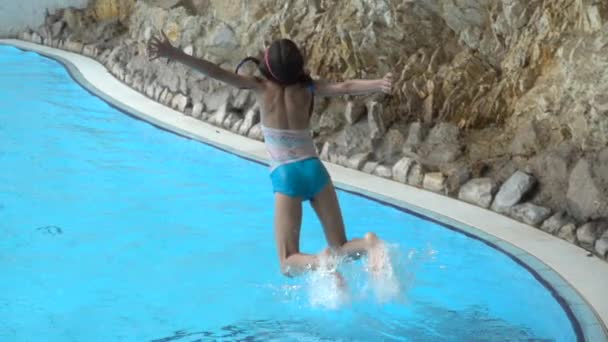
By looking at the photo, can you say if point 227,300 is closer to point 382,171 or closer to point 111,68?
point 382,171

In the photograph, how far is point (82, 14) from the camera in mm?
16953

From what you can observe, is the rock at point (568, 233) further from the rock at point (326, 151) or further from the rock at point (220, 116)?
the rock at point (220, 116)

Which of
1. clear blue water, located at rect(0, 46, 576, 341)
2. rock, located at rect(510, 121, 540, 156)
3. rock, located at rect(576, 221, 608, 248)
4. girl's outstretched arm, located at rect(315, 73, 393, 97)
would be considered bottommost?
clear blue water, located at rect(0, 46, 576, 341)

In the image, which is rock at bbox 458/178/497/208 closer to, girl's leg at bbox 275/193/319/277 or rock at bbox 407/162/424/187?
rock at bbox 407/162/424/187

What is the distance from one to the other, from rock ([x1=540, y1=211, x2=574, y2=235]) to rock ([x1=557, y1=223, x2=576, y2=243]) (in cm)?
5

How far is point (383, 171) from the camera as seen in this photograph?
8.82 m

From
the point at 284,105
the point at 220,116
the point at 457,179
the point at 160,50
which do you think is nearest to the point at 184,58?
the point at 160,50

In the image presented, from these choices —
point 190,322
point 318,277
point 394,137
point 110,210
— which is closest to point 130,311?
point 190,322

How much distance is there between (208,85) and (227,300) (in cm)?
Result: 609

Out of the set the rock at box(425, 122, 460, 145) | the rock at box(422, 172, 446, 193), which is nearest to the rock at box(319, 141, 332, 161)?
the rock at box(425, 122, 460, 145)

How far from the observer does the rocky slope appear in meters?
7.32

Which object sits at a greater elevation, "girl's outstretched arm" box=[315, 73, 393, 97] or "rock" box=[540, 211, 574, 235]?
"girl's outstretched arm" box=[315, 73, 393, 97]

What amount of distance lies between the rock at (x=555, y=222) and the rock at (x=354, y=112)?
2.99 m

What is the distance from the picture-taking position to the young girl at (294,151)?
16.5 ft
